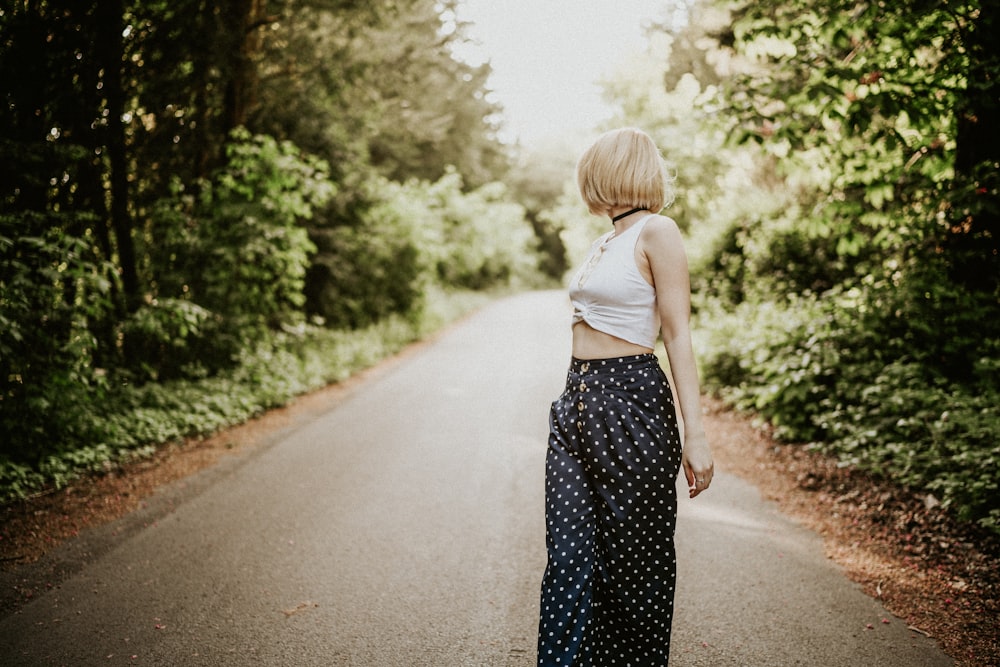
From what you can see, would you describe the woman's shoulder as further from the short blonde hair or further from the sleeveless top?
the short blonde hair

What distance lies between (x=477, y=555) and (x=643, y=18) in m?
19.9

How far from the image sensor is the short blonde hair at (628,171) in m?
2.11

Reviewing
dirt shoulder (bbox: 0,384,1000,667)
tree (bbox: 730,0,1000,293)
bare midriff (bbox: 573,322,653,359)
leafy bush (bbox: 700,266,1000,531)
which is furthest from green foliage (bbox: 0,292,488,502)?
tree (bbox: 730,0,1000,293)

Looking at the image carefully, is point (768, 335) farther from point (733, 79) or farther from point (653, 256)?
point (653, 256)

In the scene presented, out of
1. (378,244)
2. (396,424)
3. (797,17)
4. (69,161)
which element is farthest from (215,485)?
(378,244)

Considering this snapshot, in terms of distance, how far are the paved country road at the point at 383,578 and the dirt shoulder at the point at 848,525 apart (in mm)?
163

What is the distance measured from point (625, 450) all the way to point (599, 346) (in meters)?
0.37

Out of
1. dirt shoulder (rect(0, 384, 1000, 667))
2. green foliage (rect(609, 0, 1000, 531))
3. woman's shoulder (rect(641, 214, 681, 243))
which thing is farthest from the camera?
green foliage (rect(609, 0, 1000, 531))

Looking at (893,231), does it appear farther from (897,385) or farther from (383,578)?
Answer: (383,578)

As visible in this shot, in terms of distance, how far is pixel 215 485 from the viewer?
203 inches

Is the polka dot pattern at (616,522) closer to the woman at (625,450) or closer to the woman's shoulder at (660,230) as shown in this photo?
the woman at (625,450)

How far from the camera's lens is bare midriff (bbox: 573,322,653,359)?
84.2 inches

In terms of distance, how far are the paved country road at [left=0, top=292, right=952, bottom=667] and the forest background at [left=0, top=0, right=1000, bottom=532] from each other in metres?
1.26

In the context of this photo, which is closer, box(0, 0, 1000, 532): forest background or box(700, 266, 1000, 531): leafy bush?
box(700, 266, 1000, 531): leafy bush
